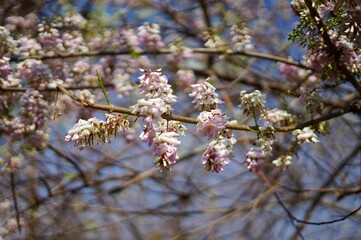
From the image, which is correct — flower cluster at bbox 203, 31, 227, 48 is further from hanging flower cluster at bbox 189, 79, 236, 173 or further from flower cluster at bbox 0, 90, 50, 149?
hanging flower cluster at bbox 189, 79, 236, 173

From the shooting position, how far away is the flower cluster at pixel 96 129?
8.46 feet

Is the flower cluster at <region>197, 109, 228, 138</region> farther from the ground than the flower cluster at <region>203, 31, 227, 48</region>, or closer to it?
closer to it

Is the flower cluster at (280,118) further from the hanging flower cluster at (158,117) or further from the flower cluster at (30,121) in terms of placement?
the flower cluster at (30,121)

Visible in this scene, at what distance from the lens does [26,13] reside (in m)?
5.35

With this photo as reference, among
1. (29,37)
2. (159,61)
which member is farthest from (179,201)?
(29,37)

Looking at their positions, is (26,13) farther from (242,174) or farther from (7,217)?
(242,174)

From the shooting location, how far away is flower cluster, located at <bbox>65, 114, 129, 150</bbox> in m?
2.58

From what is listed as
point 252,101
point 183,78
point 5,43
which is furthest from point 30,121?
point 183,78

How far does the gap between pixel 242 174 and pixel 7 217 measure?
333 centimetres

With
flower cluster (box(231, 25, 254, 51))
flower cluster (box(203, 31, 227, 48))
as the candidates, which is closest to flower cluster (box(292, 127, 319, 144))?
flower cluster (box(231, 25, 254, 51))

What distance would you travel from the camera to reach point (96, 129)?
2582 mm

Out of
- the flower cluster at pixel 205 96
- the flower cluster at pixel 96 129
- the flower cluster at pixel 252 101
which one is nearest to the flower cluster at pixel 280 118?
the flower cluster at pixel 252 101

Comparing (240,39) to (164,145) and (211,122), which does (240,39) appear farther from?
(164,145)

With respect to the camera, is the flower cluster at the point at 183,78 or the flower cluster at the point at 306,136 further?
the flower cluster at the point at 183,78
